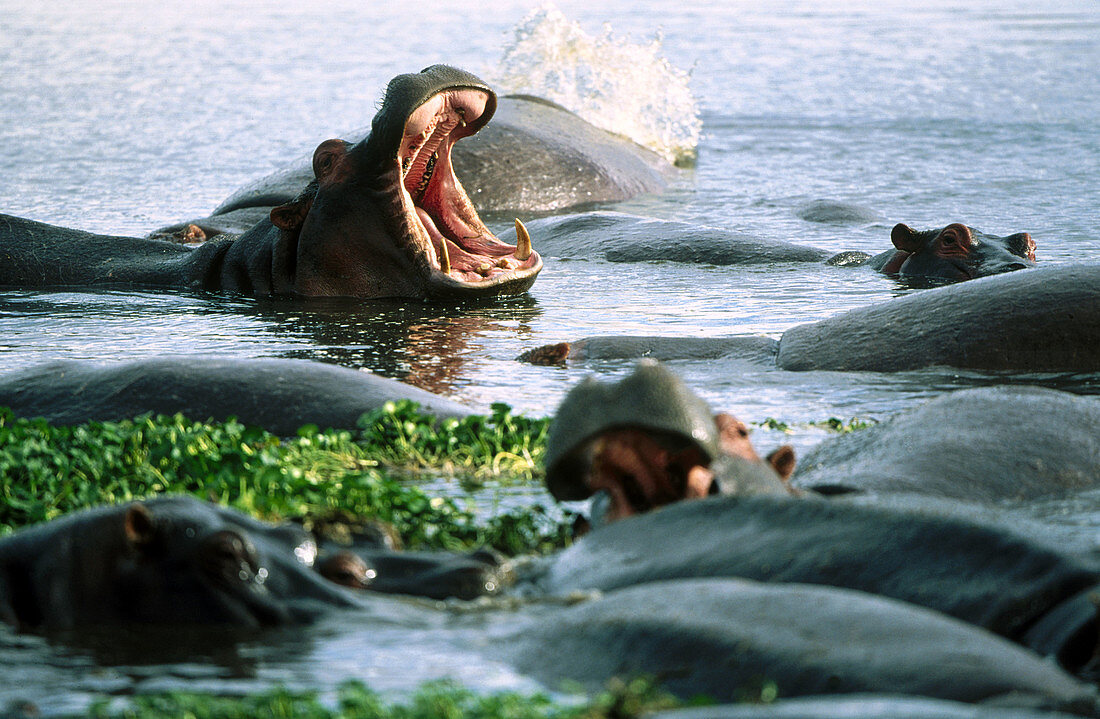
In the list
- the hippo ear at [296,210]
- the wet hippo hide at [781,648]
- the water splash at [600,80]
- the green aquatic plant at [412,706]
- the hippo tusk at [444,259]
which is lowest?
the green aquatic plant at [412,706]

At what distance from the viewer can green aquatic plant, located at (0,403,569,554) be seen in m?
4.33

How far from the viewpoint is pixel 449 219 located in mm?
9266

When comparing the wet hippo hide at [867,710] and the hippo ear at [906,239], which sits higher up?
the hippo ear at [906,239]

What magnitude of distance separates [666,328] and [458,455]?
3.43 metres

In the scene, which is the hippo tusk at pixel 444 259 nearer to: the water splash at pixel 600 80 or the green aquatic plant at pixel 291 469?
the green aquatic plant at pixel 291 469

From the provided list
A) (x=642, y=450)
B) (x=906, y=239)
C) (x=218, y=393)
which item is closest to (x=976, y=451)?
(x=642, y=450)

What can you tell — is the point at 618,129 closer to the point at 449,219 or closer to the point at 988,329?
the point at 449,219

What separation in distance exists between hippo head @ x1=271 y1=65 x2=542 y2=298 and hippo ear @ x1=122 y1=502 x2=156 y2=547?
5441mm

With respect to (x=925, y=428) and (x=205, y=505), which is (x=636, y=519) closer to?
(x=205, y=505)

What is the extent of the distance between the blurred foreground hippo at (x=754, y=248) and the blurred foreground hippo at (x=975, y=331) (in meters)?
2.76

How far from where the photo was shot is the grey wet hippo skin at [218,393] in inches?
223

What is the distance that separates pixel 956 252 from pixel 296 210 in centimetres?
409

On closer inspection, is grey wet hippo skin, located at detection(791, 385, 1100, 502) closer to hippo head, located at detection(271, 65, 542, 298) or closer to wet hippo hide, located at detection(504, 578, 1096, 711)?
wet hippo hide, located at detection(504, 578, 1096, 711)

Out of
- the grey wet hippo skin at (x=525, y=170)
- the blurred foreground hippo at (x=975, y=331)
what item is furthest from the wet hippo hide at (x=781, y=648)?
the grey wet hippo skin at (x=525, y=170)
